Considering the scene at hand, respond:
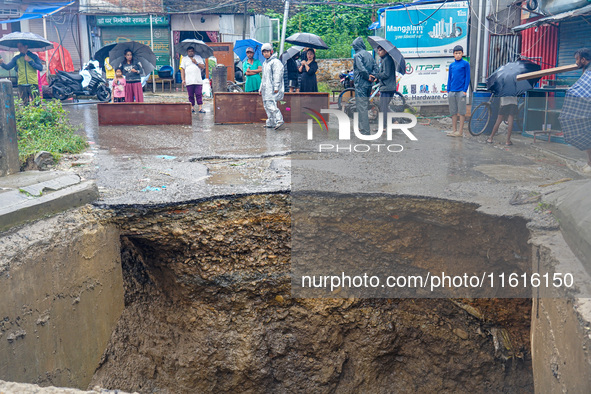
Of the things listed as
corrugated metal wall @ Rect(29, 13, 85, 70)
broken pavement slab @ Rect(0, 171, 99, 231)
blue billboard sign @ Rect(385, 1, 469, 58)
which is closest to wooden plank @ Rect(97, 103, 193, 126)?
blue billboard sign @ Rect(385, 1, 469, 58)

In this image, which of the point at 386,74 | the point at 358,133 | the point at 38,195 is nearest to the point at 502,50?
the point at 386,74

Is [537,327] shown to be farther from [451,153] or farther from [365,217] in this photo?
[451,153]

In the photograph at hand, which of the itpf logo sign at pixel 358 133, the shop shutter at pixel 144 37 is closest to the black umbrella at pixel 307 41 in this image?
the itpf logo sign at pixel 358 133

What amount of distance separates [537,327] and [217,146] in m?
5.23

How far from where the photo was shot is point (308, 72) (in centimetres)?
1130

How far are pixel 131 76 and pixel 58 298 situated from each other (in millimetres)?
8285

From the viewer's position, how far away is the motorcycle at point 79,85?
1566cm

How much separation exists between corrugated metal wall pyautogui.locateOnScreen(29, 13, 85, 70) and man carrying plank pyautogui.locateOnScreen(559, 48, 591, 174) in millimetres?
20340

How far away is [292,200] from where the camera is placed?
5023 millimetres

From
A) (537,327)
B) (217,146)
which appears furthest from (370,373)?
(217,146)

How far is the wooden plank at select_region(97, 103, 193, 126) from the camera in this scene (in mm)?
10266

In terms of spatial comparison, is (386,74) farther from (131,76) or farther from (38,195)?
(38,195)

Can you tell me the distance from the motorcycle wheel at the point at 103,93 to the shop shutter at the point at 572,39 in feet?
41.6

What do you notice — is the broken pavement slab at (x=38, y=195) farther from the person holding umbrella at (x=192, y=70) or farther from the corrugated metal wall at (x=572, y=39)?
the corrugated metal wall at (x=572, y=39)
